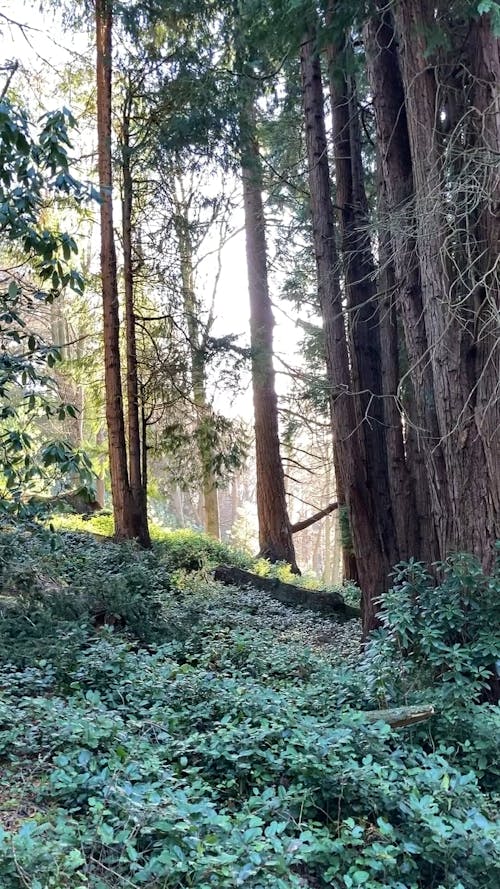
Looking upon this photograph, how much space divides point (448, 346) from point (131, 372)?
19.6 ft

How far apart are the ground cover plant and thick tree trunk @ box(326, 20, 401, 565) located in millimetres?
2175

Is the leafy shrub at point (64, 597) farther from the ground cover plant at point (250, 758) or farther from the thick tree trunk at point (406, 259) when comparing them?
the thick tree trunk at point (406, 259)

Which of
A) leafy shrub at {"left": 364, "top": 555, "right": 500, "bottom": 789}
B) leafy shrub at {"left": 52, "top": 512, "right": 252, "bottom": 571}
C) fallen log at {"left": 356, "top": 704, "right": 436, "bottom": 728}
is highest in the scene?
leafy shrub at {"left": 52, "top": 512, "right": 252, "bottom": 571}

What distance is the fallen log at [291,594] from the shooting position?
931 centimetres

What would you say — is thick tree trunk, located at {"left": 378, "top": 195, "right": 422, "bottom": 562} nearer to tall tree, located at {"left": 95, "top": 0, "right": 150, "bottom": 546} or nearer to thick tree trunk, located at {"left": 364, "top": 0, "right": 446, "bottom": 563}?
thick tree trunk, located at {"left": 364, "top": 0, "right": 446, "bottom": 563}

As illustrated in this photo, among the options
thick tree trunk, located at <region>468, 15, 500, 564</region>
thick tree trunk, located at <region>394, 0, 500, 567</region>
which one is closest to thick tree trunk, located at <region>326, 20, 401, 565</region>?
thick tree trunk, located at <region>394, 0, 500, 567</region>

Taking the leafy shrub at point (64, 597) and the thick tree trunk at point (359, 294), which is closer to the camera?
the leafy shrub at point (64, 597)

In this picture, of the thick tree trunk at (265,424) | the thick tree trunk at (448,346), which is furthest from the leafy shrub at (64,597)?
the thick tree trunk at (265,424)

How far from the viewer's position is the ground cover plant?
7.97 ft

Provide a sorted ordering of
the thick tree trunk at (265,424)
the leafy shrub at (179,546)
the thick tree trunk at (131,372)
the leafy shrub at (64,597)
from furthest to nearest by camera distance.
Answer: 1. the thick tree trunk at (265,424)
2. the leafy shrub at (179,546)
3. the thick tree trunk at (131,372)
4. the leafy shrub at (64,597)

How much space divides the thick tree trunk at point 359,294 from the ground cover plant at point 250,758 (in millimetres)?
2175

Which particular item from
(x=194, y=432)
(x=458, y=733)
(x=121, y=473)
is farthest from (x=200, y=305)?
(x=458, y=733)

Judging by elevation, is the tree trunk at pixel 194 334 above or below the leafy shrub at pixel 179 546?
above

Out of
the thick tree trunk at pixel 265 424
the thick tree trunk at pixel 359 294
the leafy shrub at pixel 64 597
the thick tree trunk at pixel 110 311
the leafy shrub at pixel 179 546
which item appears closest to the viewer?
the leafy shrub at pixel 64 597
